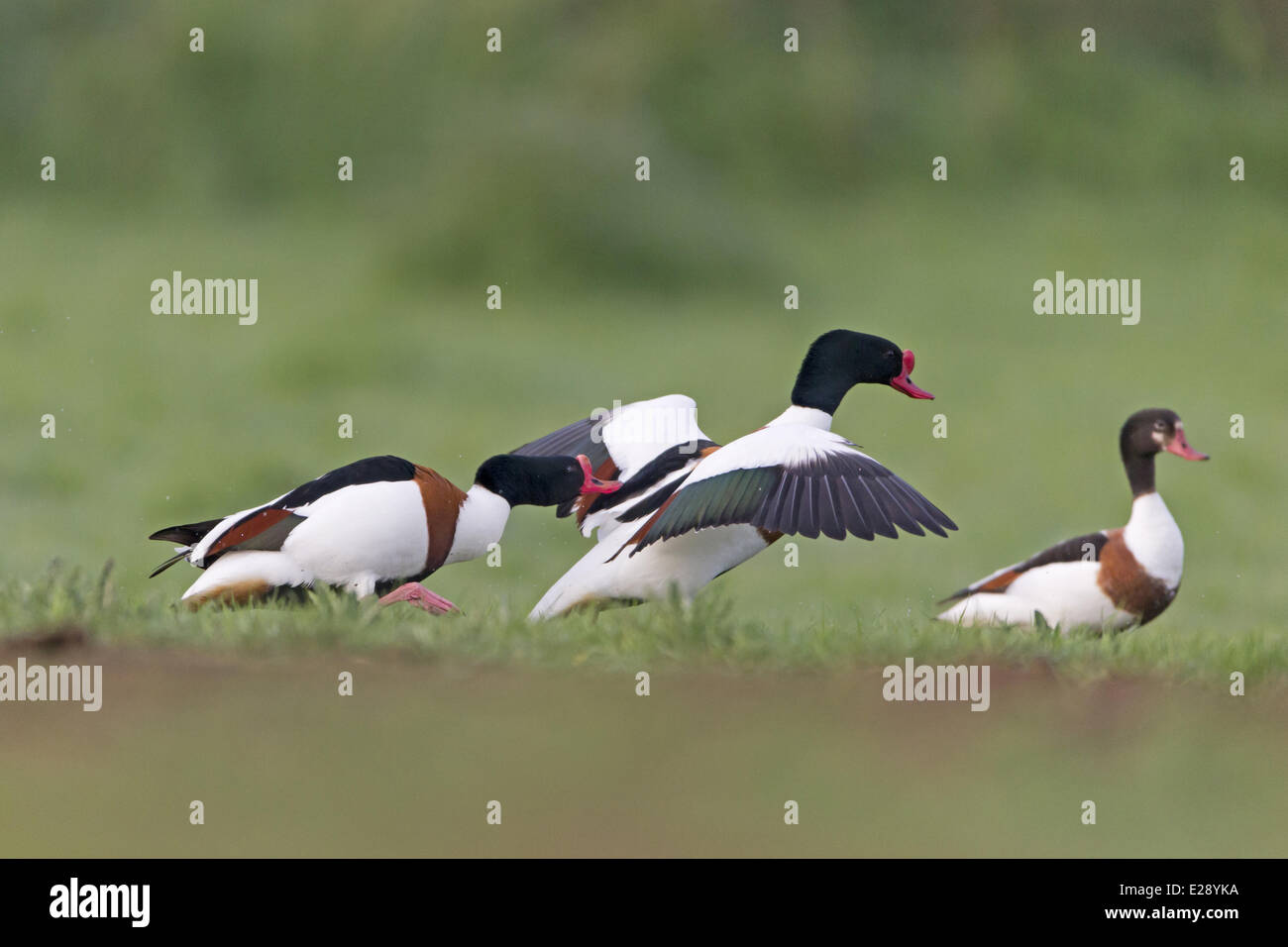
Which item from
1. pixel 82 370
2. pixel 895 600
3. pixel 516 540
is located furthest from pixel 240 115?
pixel 895 600

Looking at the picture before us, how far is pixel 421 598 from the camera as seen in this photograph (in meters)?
7.91

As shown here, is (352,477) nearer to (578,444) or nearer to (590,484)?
(590,484)

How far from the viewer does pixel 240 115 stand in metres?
31.5

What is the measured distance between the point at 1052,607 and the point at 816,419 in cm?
159

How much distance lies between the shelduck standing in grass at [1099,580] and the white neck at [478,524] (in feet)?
7.44

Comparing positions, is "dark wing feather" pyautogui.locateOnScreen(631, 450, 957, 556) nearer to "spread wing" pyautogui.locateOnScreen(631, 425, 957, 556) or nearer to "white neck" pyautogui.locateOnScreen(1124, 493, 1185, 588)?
"spread wing" pyautogui.locateOnScreen(631, 425, 957, 556)

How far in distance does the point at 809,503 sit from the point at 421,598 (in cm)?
182

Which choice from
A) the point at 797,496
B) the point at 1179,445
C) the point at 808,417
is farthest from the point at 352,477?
the point at 1179,445

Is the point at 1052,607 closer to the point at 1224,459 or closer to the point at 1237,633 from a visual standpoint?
the point at 1237,633

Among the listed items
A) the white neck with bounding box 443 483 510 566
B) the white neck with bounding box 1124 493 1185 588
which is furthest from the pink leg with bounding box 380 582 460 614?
the white neck with bounding box 1124 493 1185 588

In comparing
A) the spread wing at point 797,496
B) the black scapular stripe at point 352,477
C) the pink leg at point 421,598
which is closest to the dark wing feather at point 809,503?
the spread wing at point 797,496

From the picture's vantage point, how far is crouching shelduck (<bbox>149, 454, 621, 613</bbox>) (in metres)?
7.84

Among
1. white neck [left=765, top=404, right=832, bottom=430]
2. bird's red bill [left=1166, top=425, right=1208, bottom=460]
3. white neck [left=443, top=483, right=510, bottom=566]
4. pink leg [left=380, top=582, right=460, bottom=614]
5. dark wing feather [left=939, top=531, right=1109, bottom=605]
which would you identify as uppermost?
white neck [left=765, top=404, right=832, bottom=430]

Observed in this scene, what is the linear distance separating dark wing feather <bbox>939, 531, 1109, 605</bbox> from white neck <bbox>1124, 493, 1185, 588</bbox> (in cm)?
15
